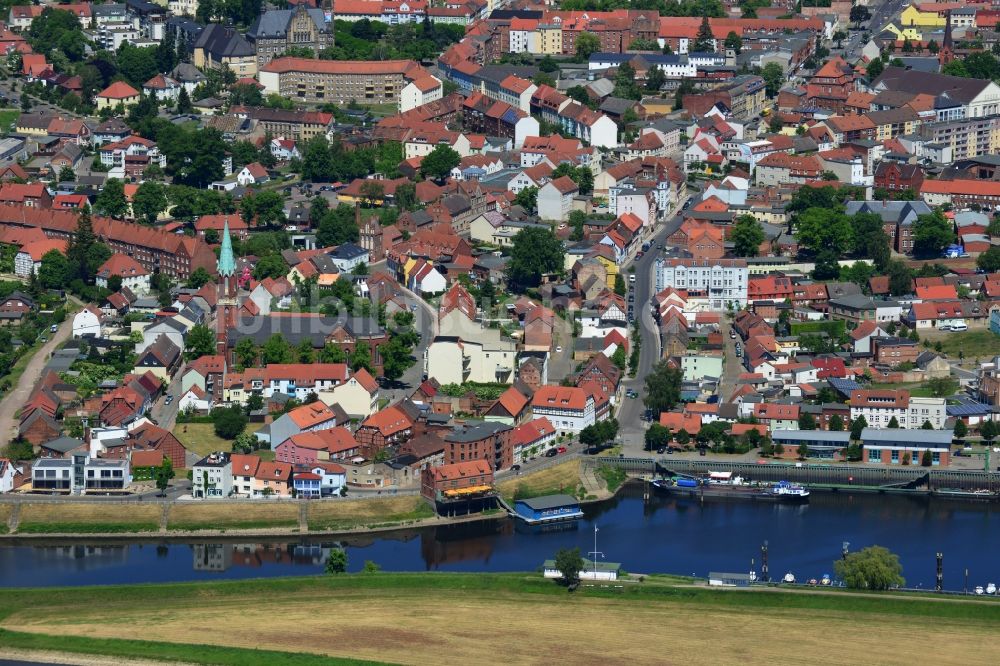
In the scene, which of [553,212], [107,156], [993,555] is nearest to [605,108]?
[553,212]

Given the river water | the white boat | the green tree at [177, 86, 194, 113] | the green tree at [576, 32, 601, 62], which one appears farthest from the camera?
the green tree at [576, 32, 601, 62]

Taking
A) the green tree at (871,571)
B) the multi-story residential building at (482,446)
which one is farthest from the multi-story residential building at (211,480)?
the green tree at (871,571)

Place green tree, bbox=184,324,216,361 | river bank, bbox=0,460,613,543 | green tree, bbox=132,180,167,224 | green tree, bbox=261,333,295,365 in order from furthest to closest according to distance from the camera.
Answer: green tree, bbox=132,180,167,224 → green tree, bbox=184,324,216,361 → green tree, bbox=261,333,295,365 → river bank, bbox=0,460,613,543

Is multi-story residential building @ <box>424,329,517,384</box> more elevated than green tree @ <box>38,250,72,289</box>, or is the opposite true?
green tree @ <box>38,250,72,289</box>

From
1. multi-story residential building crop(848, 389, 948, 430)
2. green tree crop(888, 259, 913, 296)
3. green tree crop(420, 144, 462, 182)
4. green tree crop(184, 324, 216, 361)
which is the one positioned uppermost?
green tree crop(420, 144, 462, 182)

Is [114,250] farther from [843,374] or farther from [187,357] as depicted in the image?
[843,374]

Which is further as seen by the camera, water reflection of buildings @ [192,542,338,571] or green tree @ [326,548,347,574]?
water reflection of buildings @ [192,542,338,571]

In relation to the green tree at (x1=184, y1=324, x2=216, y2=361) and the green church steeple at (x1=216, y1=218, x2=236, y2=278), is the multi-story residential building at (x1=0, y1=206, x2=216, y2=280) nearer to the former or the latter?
the green church steeple at (x1=216, y1=218, x2=236, y2=278)

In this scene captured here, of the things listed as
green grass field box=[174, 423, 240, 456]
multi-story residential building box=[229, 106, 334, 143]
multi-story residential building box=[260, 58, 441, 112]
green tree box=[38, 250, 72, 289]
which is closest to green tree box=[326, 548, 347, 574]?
green grass field box=[174, 423, 240, 456]
